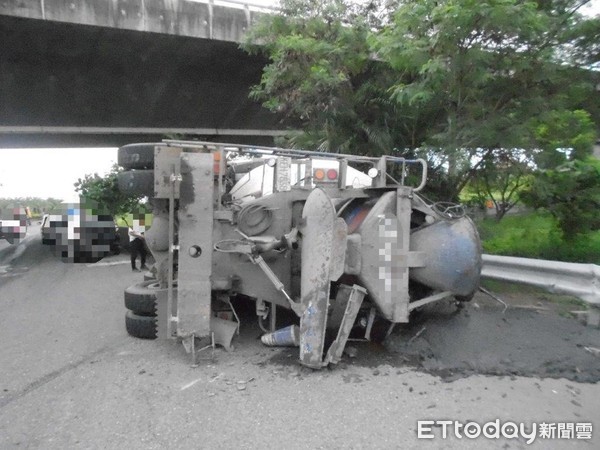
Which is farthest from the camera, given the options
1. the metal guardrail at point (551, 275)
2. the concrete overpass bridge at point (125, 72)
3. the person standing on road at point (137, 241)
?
the concrete overpass bridge at point (125, 72)

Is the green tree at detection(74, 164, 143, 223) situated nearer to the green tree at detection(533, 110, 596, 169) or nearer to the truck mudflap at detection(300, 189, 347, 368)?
the truck mudflap at detection(300, 189, 347, 368)

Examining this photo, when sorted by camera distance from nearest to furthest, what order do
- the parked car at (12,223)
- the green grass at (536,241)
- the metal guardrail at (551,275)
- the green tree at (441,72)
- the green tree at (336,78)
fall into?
1. the metal guardrail at (551,275)
2. the green tree at (441,72)
3. the green grass at (536,241)
4. the green tree at (336,78)
5. the parked car at (12,223)

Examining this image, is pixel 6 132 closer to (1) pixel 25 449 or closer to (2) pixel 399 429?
(1) pixel 25 449

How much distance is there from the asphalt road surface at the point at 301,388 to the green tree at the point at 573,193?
238 centimetres

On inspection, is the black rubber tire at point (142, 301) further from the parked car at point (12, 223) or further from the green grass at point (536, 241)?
the parked car at point (12, 223)

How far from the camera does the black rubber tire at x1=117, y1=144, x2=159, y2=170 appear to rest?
4645mm

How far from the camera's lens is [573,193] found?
657cm

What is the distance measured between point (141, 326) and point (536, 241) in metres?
5.88

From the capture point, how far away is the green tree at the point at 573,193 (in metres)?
6.43

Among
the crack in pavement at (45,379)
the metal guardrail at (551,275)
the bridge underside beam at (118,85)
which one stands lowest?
the crack in pavement at (45,379)

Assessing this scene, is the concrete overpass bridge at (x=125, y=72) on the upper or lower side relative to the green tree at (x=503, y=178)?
upper

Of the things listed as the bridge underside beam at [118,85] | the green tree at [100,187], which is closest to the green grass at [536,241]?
the green tree at [100,187]

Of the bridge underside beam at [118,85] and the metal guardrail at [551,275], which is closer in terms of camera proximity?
the metal guardrail at [551,275]

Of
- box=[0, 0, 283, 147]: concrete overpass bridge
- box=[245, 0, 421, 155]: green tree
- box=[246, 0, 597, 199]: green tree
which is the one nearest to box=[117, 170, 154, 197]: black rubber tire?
box=[246, 0, 597, 199]: green tree
